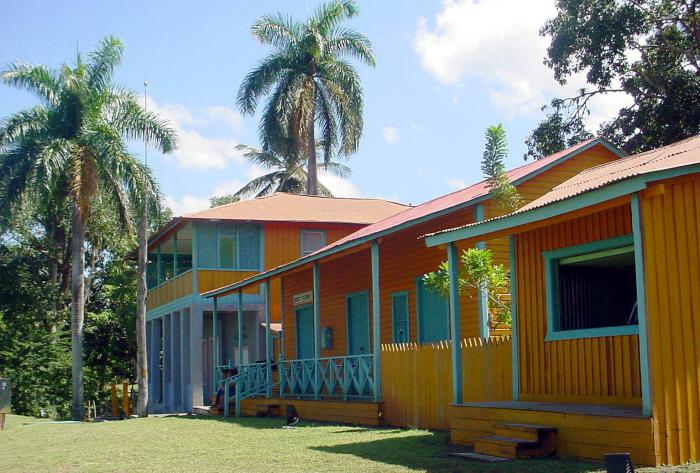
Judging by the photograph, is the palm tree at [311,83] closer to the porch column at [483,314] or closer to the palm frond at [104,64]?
the palm frond at [104,64]

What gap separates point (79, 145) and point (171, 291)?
229 inches

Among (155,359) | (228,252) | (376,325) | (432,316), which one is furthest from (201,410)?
(376,325)

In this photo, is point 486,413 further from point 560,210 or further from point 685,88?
point 685,88

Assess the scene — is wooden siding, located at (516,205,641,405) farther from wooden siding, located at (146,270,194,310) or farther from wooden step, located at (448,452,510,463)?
wooden siding, located at (146,270,194,310)

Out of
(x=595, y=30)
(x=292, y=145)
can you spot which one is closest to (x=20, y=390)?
(x=292, y=145)

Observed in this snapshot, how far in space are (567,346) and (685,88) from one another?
650 inches

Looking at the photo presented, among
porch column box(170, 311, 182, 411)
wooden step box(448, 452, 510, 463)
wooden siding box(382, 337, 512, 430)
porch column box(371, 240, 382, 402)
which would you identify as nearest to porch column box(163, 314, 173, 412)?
porch column box(170, 311, 182, 411)

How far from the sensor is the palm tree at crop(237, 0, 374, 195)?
36375 mm

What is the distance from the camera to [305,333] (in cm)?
2416

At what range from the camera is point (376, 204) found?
1287 inches

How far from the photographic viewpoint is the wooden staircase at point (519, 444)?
9.62 metres

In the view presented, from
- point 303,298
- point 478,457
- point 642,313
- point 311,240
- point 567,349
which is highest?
point 311,240

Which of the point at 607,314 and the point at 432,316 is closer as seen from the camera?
the point at 607,314

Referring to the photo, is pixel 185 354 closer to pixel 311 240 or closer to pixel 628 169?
pixel 311 240
